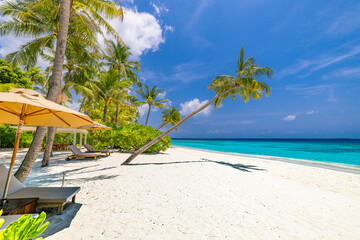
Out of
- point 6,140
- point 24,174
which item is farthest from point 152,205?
point 6,140

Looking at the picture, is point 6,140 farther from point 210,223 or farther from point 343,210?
point 343,210

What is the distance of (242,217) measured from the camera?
3152 mm

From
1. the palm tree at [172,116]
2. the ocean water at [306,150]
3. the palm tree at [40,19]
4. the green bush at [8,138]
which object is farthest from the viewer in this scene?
the palm tree at [172,116]

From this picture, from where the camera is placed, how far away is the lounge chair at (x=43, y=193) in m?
2.82

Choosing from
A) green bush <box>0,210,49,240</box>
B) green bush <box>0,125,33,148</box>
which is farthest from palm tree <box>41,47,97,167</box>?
green bush <box>0,210,49,240</box>

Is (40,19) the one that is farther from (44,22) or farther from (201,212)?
(201,212)

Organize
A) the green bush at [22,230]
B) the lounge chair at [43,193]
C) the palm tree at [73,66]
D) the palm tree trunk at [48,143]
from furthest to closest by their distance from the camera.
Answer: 1. the palm tree at [73,66]
2. the palm tree trunk at [48,143]
3. the lounge chair at [43,193]
4. the green bush at [22,230]

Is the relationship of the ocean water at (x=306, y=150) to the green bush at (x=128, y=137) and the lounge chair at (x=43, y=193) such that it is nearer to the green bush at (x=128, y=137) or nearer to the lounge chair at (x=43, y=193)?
the green bush at (x=128, y=137)

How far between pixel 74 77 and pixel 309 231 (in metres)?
17.8

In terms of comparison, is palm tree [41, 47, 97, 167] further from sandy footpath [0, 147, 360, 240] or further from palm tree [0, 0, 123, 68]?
sandy footpath [0, 147, 360, 240]

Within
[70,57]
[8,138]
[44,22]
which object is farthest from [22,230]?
[8,138]

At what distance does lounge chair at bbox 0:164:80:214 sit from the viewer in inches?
111

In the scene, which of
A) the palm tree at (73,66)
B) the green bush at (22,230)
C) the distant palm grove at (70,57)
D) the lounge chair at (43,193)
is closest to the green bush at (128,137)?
the distant palm grove at (70,57)

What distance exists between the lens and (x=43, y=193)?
120 inches
